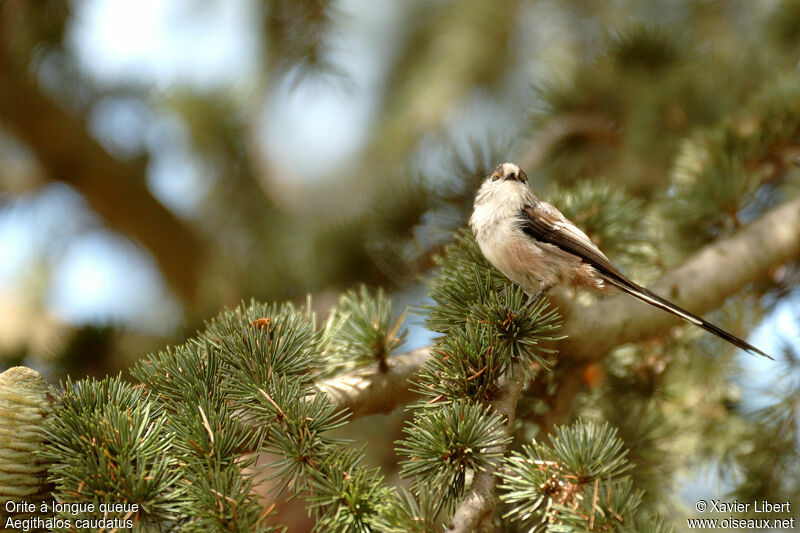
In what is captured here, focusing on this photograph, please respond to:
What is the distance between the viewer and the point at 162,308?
3854mm

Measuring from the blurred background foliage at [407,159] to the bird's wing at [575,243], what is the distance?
0.24 metres

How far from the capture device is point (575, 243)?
78.0 inches

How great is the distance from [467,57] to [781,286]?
1.91 metres

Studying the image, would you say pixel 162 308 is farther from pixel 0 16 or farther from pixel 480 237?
pixel 480 237

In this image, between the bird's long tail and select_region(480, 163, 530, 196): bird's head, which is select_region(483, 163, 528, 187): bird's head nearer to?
select_region(480, 163, 530, 196): bird's head

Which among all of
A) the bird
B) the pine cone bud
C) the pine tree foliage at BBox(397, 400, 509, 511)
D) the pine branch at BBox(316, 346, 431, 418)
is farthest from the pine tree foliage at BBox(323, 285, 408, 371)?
the pine cone bud

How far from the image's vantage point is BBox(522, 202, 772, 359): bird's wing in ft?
6.28

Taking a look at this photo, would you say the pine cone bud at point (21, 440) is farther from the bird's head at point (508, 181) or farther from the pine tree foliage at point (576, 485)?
the bird's head at point (508, 181)

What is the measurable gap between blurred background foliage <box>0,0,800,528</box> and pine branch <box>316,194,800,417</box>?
0.61 feet

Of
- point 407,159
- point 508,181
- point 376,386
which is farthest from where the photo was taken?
point 407,159

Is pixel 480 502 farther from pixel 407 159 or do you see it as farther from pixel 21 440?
pixel 407 159

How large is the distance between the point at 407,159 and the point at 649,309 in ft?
4.97

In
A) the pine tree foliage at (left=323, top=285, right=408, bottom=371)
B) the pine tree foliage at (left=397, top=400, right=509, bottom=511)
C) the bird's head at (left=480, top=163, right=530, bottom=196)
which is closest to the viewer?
the pine tree foliage at (left=397, top=400, right=509, bottom=511)

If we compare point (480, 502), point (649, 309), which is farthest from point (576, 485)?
point (649, 309)
